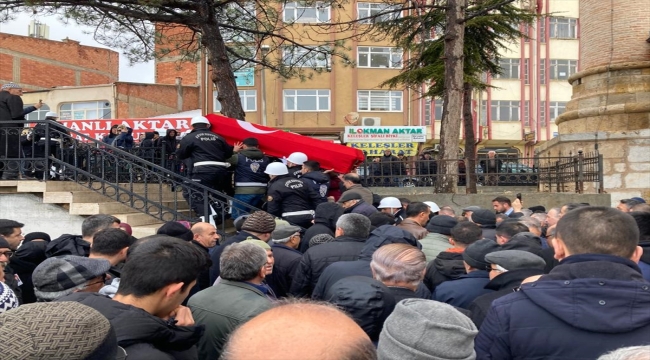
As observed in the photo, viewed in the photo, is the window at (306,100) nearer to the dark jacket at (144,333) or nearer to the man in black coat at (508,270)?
the man in black coat at (508,270)

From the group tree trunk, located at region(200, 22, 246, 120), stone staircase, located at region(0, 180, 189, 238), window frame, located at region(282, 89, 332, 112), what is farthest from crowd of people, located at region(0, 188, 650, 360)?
window frame, located at region(282, 89, 332, 112)

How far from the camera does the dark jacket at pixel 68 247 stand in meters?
4.91

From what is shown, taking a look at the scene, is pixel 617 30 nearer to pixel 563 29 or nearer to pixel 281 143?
pixel 281 143

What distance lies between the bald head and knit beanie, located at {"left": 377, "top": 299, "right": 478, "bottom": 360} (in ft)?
3.59

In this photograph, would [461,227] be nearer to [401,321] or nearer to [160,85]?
[401,321]

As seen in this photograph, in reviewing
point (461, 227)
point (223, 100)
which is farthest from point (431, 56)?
point (461, 227)

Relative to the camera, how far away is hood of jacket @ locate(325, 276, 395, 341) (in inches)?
133

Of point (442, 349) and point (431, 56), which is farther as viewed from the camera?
point (431, 56)

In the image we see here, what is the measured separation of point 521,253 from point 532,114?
44.0 meters

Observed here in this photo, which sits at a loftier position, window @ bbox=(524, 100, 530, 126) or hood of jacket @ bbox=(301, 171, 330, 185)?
window @ bbox=(524, 100, 530, 126)

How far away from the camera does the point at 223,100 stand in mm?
13133

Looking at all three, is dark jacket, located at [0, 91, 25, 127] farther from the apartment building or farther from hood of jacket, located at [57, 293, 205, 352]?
the apartment building

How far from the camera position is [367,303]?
3.39 m

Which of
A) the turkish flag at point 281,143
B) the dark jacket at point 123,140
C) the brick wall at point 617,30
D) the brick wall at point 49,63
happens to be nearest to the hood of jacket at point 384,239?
the turkish flag at point 281,143
